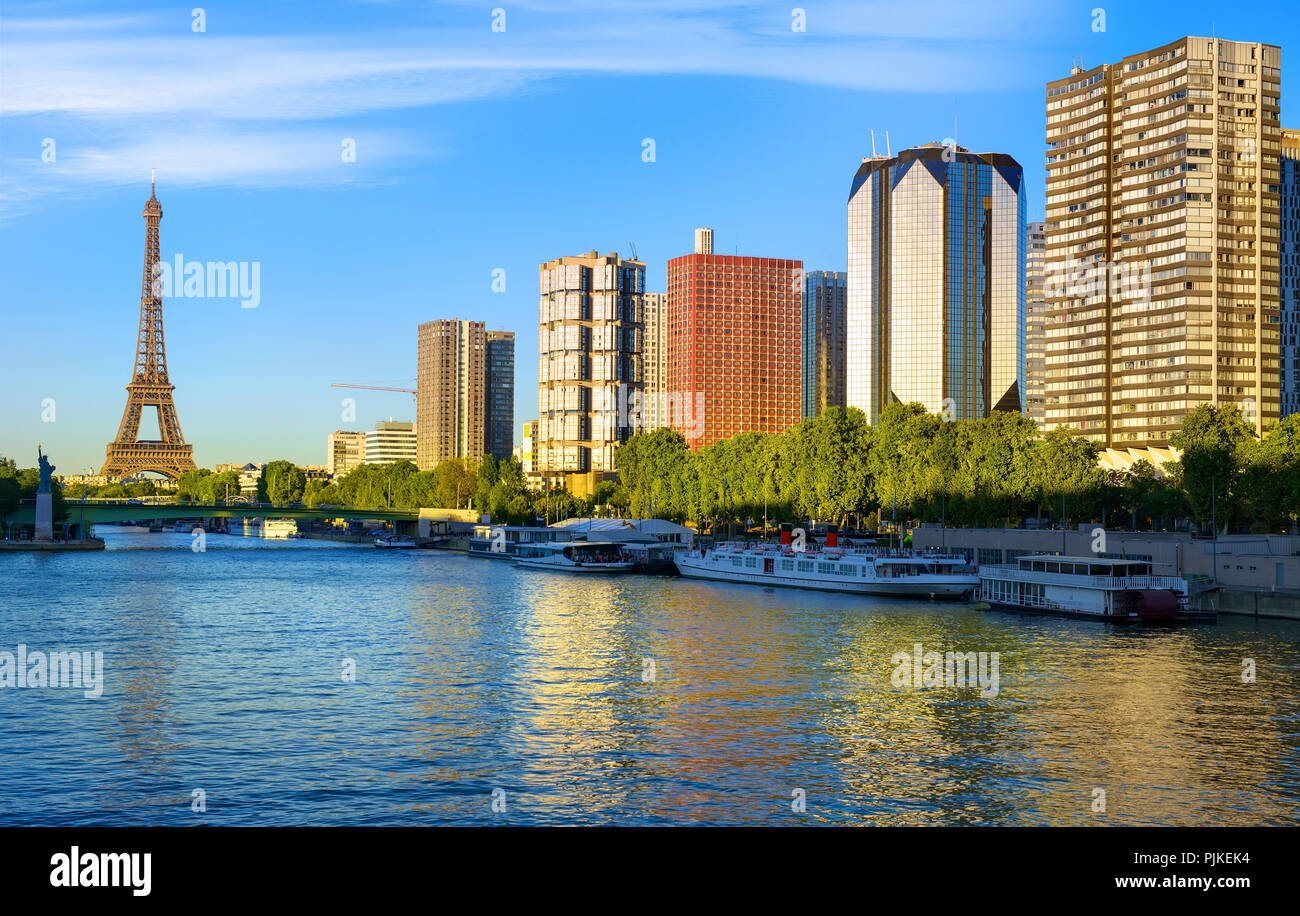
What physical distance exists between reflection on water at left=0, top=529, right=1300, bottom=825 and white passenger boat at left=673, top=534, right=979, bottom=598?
14375mm

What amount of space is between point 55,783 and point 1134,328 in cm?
19284

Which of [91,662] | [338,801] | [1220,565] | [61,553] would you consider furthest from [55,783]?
[61,553]

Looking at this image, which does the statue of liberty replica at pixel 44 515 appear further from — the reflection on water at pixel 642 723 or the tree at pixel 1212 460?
the tree at pixel 1212 460

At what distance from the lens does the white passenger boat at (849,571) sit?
91875 mm

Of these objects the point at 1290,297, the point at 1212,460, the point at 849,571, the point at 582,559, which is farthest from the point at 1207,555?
the point at 1290,297

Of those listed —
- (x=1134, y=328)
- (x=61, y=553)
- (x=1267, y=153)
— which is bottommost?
(x=61, y=553)

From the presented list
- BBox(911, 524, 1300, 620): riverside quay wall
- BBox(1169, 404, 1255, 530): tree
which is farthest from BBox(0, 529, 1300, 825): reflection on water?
BBox(1169, 404, 1255, 530): tree

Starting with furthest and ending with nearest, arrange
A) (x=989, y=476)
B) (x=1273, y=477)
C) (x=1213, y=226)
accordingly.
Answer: (x=1213, y=226)
(x=989, y=476)
(x=1273, y=477)

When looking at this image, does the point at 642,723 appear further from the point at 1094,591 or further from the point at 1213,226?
the point at 1213,226

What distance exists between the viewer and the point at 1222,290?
7362 inches

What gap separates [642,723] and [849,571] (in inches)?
2345

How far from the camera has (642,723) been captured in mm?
39969
